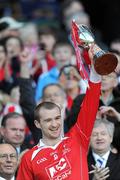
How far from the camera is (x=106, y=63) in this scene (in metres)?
8.59

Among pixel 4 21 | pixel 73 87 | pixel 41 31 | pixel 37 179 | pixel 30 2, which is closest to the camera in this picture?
pixel 37 179

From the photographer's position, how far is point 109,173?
10.1 meters

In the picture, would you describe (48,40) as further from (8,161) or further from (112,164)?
(8,161)

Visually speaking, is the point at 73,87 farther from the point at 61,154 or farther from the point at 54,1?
the point at 54,1

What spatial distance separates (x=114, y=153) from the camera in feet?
34.0

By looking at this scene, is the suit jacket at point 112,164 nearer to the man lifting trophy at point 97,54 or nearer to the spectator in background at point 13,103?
the man lifting trophy at point 97,54

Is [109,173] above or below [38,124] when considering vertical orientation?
below

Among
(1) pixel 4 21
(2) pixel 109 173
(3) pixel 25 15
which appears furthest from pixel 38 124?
(3) pixel 25 15

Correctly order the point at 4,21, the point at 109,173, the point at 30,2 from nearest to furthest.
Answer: the point at 109,173 < the point at 4,21 < the point at 30,2

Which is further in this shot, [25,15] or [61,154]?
[25,15]

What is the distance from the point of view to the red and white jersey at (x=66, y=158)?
9.12 meters

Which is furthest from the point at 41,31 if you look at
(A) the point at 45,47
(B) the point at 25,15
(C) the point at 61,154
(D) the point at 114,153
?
(C) the point at 61,154

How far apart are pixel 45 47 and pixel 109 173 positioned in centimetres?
500

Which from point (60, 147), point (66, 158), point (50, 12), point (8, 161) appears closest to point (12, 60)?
point (50, 12)
